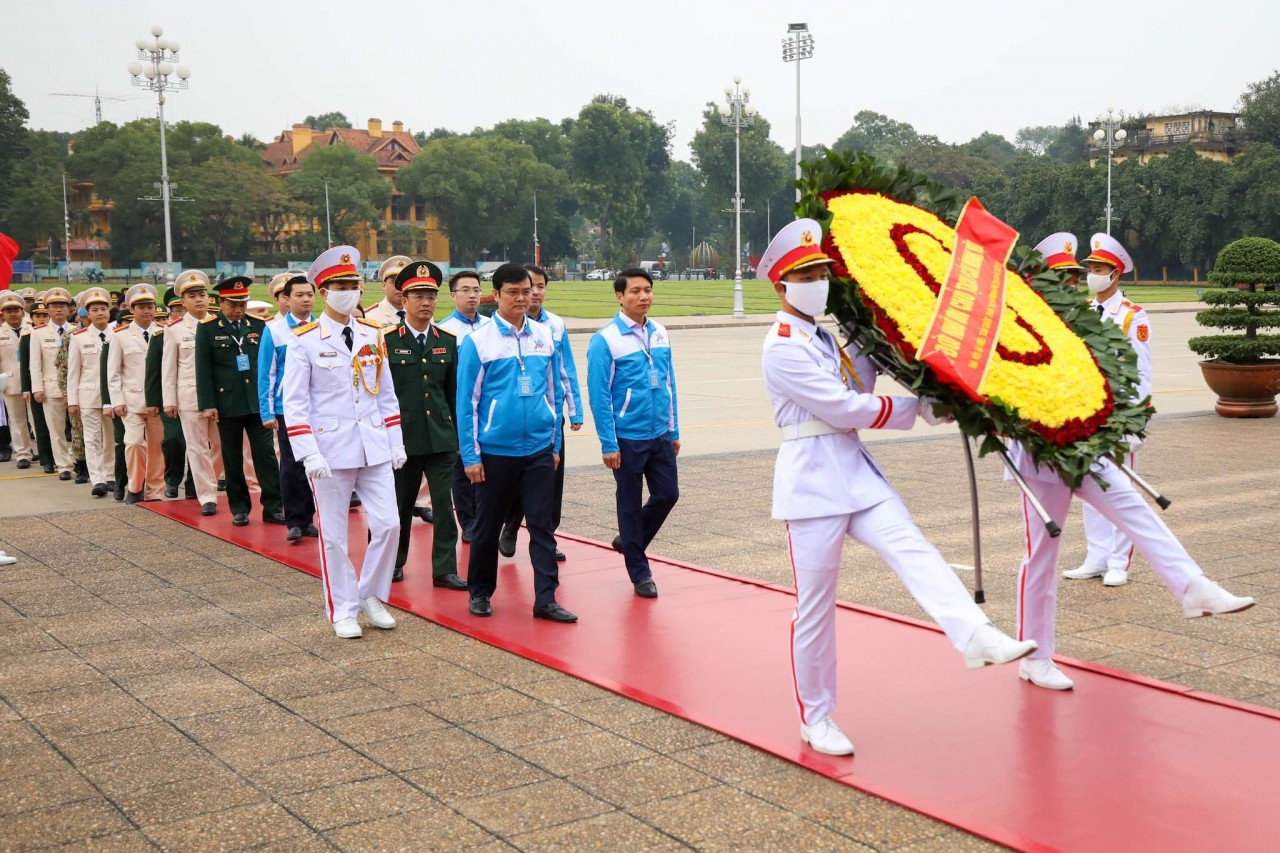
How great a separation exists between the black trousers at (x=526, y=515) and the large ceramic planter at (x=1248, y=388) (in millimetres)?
11593

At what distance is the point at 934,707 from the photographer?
5.35 meters

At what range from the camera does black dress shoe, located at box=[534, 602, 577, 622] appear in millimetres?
6938

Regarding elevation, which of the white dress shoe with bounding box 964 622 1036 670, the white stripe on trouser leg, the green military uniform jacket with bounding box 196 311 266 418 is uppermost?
the green military uniform jacket with bounding box 196 311 266 418

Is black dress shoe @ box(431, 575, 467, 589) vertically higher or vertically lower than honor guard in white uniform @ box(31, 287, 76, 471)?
lower

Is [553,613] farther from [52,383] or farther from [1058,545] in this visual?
[52,383]

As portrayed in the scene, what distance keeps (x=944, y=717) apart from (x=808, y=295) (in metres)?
1.85

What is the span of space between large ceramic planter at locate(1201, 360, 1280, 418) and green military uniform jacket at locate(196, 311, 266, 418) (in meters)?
11.7

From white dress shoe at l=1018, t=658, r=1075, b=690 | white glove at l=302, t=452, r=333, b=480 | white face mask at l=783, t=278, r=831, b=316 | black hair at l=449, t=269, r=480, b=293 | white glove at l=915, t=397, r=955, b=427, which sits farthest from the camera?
black hair at l=449, t=269, r=480, b=293

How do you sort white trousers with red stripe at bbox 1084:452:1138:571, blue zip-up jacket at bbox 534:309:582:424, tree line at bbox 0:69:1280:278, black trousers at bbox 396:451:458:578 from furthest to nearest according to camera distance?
1. tree line at bbox 0:69:1280:278
2. black trousers at bbox 396:451:458:578
3. blue zip-up jacket at bbox 534:309:582:424
4. white trousers with red stripe at bbox 1084:452:1138:571

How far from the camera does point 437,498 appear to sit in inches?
321

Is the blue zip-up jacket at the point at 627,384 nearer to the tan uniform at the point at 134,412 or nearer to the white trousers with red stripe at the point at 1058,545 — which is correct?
the white trousers with red stripe at the point at 1058,545

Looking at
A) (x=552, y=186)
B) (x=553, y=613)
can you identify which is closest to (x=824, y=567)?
(x=553, y=613)

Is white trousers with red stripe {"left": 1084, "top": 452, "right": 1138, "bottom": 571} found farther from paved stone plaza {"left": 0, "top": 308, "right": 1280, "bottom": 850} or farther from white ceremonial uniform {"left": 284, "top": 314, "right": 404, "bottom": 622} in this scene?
white ceremonial uniform {"left": 284, "top": 314, "right": 404, "bottom": 622}

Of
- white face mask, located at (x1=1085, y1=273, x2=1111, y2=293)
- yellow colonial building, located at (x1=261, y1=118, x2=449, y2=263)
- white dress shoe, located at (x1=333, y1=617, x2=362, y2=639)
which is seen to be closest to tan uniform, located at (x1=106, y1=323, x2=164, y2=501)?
white dress shoe, located at (x1=333, y1=617, x2=362, y2=639)
